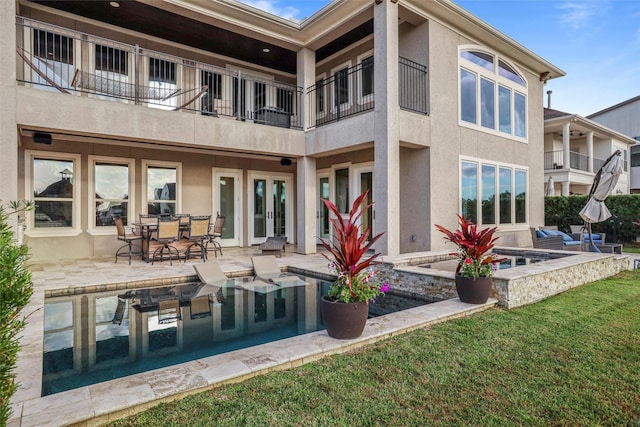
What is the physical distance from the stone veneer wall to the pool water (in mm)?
334

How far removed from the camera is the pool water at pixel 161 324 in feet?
11.7

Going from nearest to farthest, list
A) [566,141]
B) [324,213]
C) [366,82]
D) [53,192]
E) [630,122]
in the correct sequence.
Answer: [53,192] → [366,82] → [324,213] → [566,141] → [630,122]

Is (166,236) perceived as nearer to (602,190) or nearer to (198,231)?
(198,231)

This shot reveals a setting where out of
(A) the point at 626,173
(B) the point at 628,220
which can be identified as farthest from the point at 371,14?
(A) the point at 626,173

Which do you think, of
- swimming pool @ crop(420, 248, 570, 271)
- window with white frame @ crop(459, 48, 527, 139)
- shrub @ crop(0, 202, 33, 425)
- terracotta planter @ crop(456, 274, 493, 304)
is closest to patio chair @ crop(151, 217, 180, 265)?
swimming pool @ crop(420, 248, 570, 271)

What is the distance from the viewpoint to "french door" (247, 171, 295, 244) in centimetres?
1249

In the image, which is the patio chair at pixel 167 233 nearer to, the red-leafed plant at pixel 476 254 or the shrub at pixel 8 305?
the red-leafed plant at pixel 476 254

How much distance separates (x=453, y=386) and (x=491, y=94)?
34.9 ft

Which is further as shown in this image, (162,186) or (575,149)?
(575,149)

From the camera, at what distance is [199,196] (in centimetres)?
1140

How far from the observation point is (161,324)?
15.8 ft

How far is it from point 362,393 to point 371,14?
842 cm

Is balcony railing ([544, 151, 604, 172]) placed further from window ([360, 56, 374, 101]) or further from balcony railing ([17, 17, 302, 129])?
balcony railing ([17, 17, 302, 129])

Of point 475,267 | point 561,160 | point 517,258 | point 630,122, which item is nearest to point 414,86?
point 517,258
